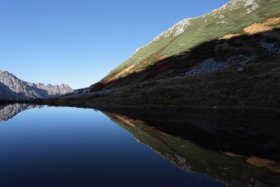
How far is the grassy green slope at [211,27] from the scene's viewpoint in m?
134

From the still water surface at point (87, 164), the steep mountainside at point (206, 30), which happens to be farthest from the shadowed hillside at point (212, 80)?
the still water surface at point (87, 164)

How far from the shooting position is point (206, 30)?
146875mm

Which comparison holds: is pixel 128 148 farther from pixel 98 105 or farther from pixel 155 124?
pixel 98 105

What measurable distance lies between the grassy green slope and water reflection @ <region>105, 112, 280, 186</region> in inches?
3909

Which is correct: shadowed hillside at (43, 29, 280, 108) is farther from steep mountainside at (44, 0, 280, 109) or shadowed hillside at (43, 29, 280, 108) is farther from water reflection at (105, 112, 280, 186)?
water reflection at (105, 112, 280, 186)

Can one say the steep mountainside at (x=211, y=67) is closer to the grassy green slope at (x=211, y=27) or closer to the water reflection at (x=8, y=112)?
the grassy green slope at (x=211, y=27)

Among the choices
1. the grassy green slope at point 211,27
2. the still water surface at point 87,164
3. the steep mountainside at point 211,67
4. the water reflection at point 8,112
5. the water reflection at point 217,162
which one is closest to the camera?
the still water surface at point 87,164

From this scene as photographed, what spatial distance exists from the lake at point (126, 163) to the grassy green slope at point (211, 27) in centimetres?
9831

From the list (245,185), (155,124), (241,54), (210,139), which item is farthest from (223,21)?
(245,185)

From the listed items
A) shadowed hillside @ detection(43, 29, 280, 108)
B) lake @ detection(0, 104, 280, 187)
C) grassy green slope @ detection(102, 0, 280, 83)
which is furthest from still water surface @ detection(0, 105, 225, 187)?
grassy green slope @ detection(102, 0, 280, 83)

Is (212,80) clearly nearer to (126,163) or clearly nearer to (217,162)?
(217,162)

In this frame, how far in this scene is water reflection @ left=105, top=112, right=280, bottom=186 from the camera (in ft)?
65.2

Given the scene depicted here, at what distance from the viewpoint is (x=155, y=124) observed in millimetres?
48062

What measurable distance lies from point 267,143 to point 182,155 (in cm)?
889
